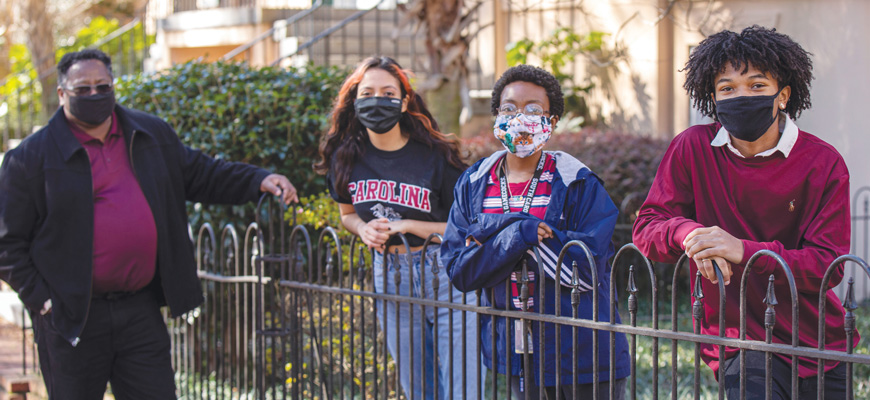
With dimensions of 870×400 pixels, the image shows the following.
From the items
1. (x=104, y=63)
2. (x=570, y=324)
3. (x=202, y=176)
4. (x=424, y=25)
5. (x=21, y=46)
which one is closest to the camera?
(x=570, y=324)

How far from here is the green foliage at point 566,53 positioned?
33.6ft

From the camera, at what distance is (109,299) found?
4324 mm

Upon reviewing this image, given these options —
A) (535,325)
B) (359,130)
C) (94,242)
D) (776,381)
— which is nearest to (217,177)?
(94,242)

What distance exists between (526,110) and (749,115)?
0.90 meters

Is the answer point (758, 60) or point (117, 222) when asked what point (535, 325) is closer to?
point (758, 60)

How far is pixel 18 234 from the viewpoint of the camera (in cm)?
420

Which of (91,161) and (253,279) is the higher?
(91,161)

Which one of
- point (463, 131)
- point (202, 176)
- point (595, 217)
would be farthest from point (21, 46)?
point (595, 217)

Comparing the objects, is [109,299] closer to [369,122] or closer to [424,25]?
[369,122]

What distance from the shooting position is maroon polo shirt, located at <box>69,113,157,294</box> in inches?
169

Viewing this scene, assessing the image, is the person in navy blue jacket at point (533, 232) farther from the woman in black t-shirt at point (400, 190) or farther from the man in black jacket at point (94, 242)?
the man in black jacket at point (94, 242)

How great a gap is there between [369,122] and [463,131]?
21.2ft

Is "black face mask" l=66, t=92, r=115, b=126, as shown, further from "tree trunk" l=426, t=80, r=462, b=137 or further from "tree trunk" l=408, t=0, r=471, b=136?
"tree trunk" l=426, t=80, r=462, b=137

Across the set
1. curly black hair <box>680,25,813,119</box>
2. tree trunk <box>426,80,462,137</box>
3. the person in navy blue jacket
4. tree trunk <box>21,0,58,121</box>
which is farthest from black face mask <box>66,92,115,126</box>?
tree trunk <box>21,0,58,121</box>
